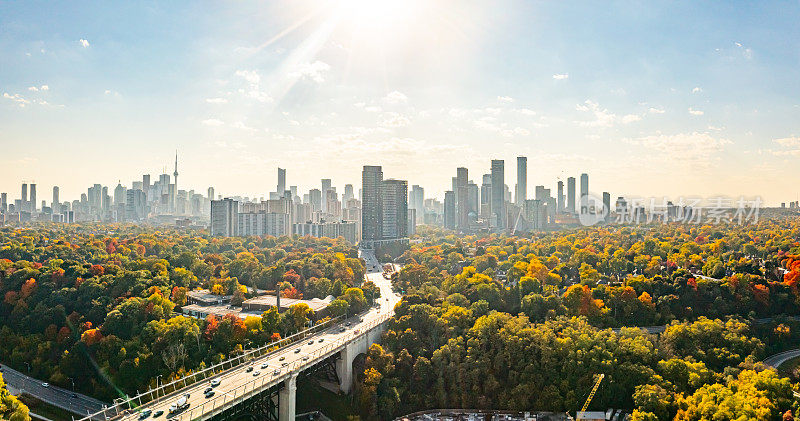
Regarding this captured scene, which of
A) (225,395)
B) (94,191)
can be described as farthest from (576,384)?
(94,191)

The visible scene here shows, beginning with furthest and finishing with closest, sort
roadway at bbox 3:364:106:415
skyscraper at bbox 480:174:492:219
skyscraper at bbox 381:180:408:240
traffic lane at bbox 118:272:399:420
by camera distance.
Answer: skyscraper at bbox 480:174:492:219
skyscraper at bbox 381:180:408:240
roadway at bbox 3:364:106:415
traffic lane at bbox 118:272:399:420

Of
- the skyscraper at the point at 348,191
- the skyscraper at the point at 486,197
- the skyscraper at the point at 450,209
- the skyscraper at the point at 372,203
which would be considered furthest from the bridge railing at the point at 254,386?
the skyscraper at the point at 348,191

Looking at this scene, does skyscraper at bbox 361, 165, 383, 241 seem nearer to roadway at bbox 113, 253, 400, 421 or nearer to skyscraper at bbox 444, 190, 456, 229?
roadway at bbox 113, 253, 400, 421

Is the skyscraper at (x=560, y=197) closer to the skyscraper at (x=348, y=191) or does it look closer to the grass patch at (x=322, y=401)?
the skyscraper at (x=348, y=191)

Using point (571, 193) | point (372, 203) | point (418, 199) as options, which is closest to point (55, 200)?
point (418, 199)

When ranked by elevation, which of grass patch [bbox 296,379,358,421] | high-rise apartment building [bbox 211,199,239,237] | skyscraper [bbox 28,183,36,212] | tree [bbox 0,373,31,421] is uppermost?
skyscraper [bbox 28,183,36,212]

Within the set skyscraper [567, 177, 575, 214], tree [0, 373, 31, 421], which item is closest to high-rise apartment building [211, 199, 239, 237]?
tree [0, 373, 31, 421]
